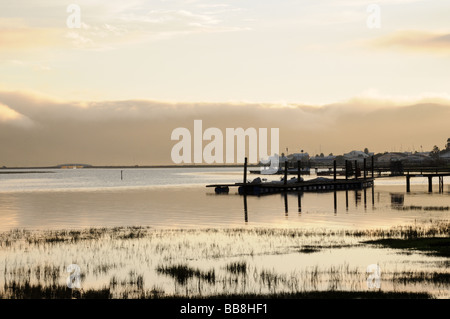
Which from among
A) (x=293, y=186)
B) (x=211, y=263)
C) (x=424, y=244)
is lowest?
(x=211, y=263)

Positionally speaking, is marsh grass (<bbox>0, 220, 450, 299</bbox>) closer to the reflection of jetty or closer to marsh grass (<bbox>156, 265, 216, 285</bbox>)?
marsh grass (<bbox>156, 265, 216, 285</bbox>)

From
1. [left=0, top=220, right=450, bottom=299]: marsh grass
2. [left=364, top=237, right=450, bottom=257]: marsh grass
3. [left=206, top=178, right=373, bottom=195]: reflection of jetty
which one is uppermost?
[left=206, top=178, right=373, bottom=195]: reflection of jetty

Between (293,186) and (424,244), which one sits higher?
(293,186)

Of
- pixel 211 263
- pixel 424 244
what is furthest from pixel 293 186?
pixel 211 263

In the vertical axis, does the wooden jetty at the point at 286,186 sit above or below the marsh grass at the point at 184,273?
above

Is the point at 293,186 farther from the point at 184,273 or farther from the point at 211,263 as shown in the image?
the point at 184,273

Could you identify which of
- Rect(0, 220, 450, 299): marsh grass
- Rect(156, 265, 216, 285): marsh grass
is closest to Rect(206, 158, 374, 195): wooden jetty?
Rect(0, 220, 450, 299): marsh grass

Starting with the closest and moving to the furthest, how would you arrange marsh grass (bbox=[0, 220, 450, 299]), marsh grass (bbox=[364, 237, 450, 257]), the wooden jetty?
marsh grass (bbox=[0, 220, 450, 299]) < marsh grass (bbox=[364, 237, 450, 257]) < the wooden jetty

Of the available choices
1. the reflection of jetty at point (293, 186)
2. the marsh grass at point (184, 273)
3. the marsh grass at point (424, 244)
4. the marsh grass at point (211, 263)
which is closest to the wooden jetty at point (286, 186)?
the reflection of jetty at point (293, 186)

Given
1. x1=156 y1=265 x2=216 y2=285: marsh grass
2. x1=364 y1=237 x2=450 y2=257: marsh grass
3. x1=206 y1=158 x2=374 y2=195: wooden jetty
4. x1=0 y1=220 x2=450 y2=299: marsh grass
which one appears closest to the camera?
x1=0 y1=220 x2=450 y2=299: marsh grass

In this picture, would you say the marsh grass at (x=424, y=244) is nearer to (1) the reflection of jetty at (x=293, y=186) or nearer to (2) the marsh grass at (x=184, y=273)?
(2) the marsh grass at (x=184, y=273)

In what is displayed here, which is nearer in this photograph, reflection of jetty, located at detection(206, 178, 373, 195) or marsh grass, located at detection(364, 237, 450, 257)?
Answer: marsh grass, located at detection(364, 237, 450, 257)
